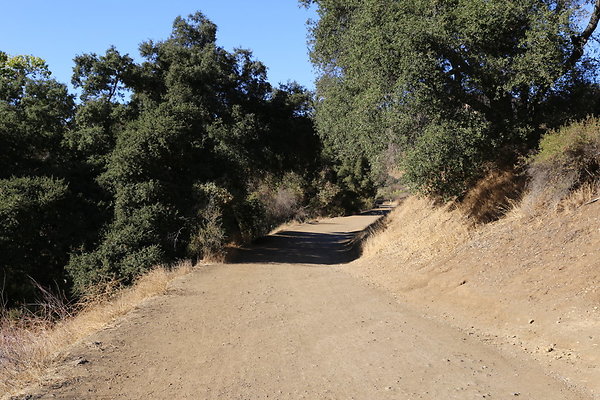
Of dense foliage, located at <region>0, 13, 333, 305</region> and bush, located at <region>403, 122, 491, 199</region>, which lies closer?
bush, located at <region>403, 122, 491, 199</region>

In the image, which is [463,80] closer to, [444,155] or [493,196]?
[444,155]

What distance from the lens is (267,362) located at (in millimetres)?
5930

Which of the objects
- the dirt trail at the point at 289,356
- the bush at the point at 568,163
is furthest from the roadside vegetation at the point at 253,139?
the dirt trail at the point at 289,356

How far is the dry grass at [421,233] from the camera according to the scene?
→ 1200 cm

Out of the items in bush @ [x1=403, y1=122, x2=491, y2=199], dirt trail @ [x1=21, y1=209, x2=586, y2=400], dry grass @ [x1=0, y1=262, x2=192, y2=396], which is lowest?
dirt trail @ [x1=21, y1=209, x2=586, y2=400]

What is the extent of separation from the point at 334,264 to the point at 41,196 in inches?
390

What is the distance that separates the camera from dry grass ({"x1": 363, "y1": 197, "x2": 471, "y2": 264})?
39.4ft

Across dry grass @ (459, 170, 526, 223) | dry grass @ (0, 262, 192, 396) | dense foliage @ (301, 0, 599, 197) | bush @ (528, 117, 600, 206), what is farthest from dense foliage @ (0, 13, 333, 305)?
bush @ (528, 117, 600, 206)

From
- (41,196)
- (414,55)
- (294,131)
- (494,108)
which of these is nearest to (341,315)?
(414,55)

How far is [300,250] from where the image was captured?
2133 cm

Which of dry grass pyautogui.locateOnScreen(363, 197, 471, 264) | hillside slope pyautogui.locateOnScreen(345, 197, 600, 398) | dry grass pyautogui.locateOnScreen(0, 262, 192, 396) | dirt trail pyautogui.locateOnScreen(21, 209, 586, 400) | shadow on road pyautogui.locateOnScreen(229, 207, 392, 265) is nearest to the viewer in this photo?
dirt trail pyautogui.locateOnScreen(21, 209, 586, 400)

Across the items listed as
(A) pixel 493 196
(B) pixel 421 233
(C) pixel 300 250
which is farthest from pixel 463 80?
(C) pixel 300 250

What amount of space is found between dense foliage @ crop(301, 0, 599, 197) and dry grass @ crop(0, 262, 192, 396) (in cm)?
736

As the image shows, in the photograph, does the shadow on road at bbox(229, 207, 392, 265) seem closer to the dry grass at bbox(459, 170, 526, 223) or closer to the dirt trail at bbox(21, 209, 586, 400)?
the dry grass at bbox(459, 170, 526, 223)
